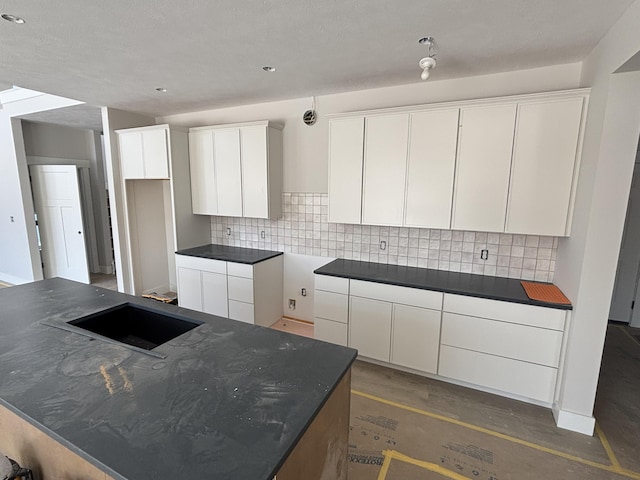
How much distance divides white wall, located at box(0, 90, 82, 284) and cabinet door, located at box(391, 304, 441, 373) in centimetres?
506

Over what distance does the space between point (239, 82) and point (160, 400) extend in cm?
266

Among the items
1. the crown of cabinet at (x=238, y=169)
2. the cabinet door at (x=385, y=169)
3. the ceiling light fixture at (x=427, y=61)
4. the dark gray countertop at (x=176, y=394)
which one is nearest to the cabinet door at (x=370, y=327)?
the cabinet door at (x=385, y=169)

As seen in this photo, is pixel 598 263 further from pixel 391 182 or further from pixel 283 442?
pixel 283 442

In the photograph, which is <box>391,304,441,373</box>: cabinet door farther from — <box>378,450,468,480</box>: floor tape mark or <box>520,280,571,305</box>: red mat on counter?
<box>378,450,468,480</box>: floor tape mark

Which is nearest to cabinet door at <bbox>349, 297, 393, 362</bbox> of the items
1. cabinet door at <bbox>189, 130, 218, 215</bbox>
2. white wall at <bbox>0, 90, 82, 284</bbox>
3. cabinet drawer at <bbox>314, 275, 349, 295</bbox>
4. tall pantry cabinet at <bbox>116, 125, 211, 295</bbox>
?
cabinet drawer at <bbox>314, 275, 349, 295</bbox>

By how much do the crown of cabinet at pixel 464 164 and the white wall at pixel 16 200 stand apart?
13.8 ft

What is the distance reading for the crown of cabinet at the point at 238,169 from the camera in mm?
3342

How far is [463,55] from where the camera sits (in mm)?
2246

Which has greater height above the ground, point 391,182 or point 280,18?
point 280,18

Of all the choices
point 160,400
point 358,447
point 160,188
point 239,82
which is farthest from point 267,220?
point 160,400

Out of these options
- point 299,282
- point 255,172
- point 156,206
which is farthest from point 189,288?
point 255,172

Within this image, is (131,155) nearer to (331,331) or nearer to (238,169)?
(238,169)

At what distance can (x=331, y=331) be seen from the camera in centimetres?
296

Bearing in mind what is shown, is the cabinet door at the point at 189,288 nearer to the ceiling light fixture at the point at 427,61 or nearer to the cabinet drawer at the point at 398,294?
the cabinet drawer at the point at 398,294
